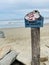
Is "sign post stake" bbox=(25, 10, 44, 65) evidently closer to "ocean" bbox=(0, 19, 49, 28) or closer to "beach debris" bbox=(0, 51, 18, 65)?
"beach debris" bbox=(0, 51, 18, 65)

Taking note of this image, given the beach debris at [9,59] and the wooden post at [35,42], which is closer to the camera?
the wooden post at [35,42]

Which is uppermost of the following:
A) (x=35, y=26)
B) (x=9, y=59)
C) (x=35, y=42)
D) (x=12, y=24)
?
(x=35, y=26)

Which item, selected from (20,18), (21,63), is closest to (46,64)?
(21,63)

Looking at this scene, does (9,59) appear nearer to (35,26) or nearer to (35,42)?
(35,42)

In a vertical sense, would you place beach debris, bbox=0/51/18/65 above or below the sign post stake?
below

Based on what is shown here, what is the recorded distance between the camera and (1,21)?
624 inches

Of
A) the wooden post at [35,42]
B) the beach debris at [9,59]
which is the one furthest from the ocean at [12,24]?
the wooden post at [35,42]

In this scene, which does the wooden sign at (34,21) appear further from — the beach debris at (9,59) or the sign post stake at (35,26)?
the beach debris at (9,59)

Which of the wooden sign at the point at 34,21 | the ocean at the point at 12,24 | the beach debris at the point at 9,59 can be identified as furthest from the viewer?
the ocean at the point at 12,24

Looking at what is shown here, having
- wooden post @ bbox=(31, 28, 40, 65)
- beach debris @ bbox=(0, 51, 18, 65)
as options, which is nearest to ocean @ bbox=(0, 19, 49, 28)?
beach debris @ bbox=(0, 51, 18, 65)

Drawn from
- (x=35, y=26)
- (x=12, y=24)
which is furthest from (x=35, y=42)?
(x=12, y=24)

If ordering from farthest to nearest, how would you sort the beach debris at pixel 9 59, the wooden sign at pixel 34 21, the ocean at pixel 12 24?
the ocean at pixel 12 24, the beach debris at pixel 9 59, the wooden sign at pixel 34 21

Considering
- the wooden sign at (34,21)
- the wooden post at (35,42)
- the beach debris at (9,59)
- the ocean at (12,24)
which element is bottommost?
the ocean at (12,24)

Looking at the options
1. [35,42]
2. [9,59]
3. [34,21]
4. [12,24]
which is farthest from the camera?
[12,24]
